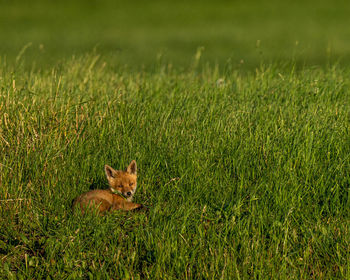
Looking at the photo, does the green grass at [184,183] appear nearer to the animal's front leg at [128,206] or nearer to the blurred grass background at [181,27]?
the animal's front leg at [128,206]

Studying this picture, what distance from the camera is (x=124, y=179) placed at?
5.90 meters

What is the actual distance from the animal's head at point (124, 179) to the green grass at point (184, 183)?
0.18 metres

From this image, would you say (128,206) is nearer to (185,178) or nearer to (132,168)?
(132,168)

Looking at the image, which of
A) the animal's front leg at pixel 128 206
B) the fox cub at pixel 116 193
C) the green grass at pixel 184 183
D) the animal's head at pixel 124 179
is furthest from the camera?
the animal's head at pixel 124 179

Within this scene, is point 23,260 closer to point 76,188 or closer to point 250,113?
point 76,188

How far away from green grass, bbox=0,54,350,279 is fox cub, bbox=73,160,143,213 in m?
0.17

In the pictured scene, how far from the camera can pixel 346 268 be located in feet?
16.3

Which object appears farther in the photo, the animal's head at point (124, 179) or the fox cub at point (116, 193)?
the animal's head at point (124, 179)

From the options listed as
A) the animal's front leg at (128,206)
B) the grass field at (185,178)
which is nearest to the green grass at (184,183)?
the grass field at (185,178)

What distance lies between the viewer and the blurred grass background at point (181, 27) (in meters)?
22.9

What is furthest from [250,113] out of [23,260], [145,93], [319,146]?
[23,260]

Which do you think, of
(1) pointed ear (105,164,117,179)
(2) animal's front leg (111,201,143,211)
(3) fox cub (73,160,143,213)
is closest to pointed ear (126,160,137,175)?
(3) fox cub (73,160,143,213)

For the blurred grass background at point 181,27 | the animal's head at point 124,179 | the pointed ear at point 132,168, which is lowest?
the blurred grass background at point 181,27

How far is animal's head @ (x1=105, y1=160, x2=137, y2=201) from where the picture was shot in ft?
19.4
